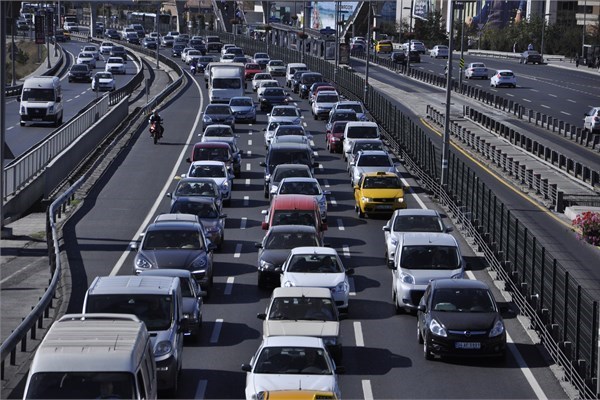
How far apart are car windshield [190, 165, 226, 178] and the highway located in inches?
54.6

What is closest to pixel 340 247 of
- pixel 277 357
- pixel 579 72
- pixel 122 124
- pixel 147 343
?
pixel 277 357

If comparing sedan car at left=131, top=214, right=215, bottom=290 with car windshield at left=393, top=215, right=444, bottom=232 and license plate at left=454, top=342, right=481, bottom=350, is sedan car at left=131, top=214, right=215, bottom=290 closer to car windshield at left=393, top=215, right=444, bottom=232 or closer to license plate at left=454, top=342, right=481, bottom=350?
car windshield at left=393, top=215, right=444, bottom=232

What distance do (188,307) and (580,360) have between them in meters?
7.56

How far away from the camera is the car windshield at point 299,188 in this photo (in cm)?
4081

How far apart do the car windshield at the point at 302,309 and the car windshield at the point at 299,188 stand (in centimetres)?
1621

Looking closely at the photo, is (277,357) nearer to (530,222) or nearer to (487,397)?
(487,397)

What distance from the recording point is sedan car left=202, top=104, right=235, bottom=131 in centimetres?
6506

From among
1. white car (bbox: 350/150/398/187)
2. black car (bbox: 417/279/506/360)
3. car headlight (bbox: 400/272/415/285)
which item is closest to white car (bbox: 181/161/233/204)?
Result: white car (bbox: 350/150/398/187)

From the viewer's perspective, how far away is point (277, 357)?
67.5 feet

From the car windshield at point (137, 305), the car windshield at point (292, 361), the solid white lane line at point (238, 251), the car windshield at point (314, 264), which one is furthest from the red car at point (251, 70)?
the car windshield at point (292, 361)

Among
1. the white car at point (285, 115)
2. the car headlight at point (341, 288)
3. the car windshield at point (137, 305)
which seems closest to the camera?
the car windshield at point (137, 305)

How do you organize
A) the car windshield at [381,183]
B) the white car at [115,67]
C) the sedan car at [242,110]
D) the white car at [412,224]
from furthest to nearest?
1. the white car at [115,67]
2. the sedan car at [242,110]
3. the car windshield at [381,183]
4. the white car at [412,224]

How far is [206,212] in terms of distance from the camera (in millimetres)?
36531

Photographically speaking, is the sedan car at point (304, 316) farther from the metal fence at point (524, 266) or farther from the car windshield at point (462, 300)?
the metal fence at point (524, 266)
